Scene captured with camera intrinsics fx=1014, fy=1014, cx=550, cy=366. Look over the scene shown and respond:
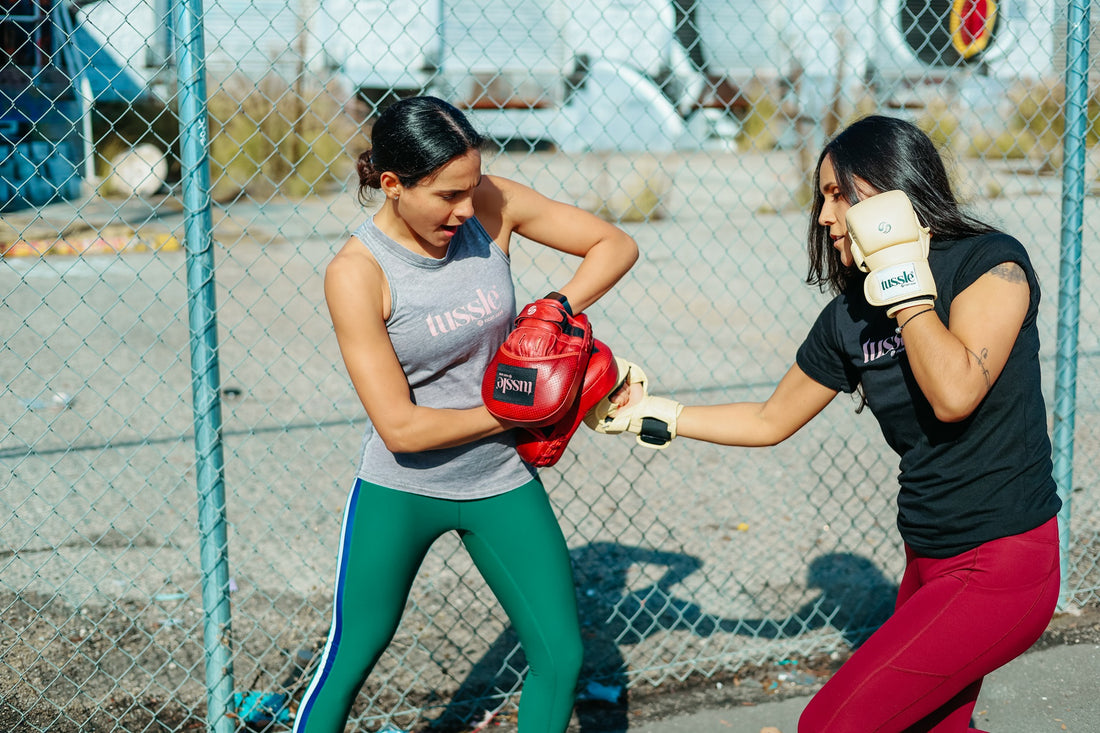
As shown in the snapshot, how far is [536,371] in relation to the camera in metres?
2.23

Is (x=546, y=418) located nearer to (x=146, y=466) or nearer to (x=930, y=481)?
(x=930, y=481)

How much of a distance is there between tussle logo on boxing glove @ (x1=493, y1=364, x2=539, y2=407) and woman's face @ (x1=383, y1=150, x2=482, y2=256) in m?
0.34

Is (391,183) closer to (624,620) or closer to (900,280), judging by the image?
(900,280)

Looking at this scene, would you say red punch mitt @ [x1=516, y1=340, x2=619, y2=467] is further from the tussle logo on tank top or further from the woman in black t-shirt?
the woman in black t-shirt

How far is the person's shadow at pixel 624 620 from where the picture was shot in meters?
3.28

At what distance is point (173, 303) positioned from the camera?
904 cm

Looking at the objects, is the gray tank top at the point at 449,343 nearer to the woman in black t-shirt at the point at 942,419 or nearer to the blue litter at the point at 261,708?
the woman in black t-shirt at the point at 942,419

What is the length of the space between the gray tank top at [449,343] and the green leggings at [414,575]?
0.05m

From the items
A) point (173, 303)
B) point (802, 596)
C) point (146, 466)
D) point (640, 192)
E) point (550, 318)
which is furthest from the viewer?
point (640, 192)

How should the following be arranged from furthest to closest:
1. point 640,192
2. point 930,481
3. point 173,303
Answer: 1. point 640,192
2. point 173,303
3. point 930,481

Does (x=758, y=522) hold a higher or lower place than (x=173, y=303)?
higher

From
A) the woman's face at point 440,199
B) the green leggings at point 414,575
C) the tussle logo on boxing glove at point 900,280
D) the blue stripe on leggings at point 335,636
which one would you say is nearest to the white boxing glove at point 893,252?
the tussle logo on boxing glove at point 900,280

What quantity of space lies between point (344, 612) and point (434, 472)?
0.38m

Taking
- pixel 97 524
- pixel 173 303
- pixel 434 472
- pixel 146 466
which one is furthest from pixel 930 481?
pixel 173 303
